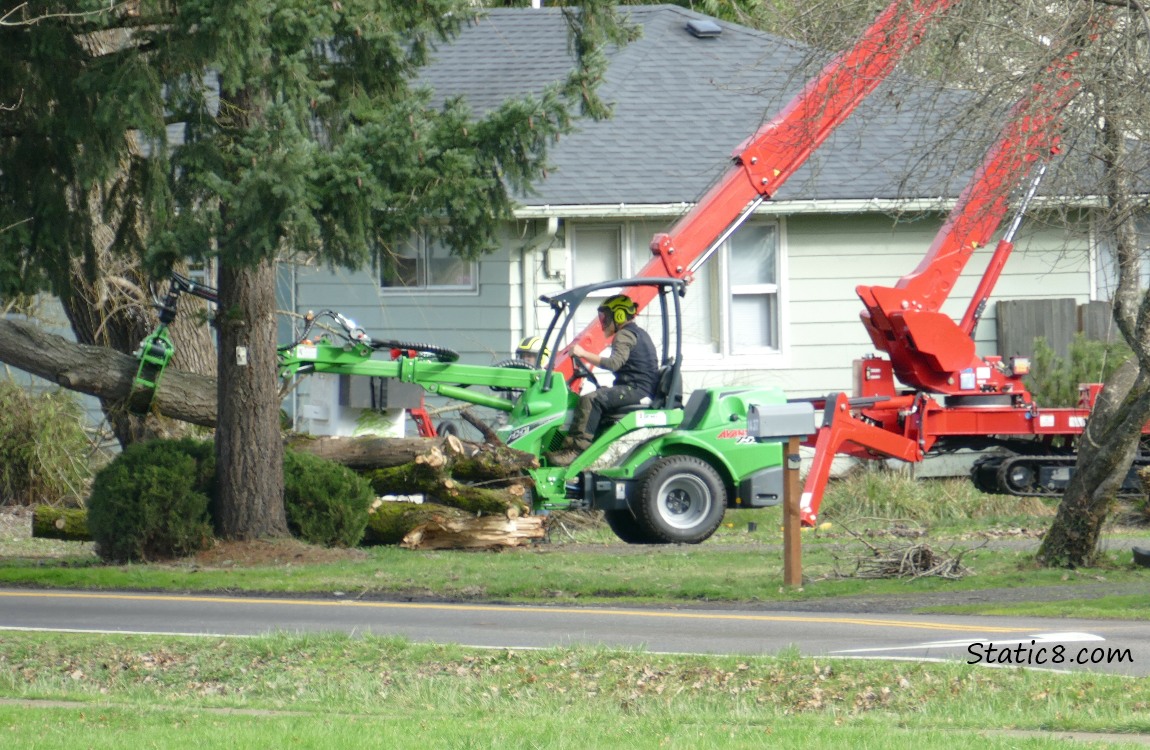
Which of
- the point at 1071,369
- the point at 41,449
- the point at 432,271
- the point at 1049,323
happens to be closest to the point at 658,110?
the point at 432,271

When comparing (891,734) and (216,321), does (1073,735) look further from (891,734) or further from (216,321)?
(216,321)

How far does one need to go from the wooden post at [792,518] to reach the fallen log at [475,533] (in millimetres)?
3911

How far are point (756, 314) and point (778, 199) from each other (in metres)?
1.65

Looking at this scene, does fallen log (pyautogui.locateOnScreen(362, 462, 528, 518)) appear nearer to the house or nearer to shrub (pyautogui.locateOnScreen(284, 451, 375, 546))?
shrub (pyautogui.locateOnScreen(284, 451, 375, 546))

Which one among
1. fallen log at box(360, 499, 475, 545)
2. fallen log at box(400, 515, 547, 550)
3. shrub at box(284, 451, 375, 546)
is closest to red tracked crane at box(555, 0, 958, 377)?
fallen log at box(400, 515, 547, 550)

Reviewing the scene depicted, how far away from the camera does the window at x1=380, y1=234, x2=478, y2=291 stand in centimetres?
2180

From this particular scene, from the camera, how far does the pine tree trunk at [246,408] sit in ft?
48.0

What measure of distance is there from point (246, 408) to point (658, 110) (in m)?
10.7

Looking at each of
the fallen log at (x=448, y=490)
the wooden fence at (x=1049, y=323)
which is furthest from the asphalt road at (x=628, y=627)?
the wooden fence at (x=1049, y=323)

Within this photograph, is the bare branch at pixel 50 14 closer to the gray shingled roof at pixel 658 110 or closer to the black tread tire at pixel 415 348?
the black tread tire at pixel 415 348

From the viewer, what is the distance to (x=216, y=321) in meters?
14.7

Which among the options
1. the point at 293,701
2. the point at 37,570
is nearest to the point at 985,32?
the point at 293,701

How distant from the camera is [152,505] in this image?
47.8ft

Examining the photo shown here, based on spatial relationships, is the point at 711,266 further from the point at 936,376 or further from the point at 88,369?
the point at 88,369
